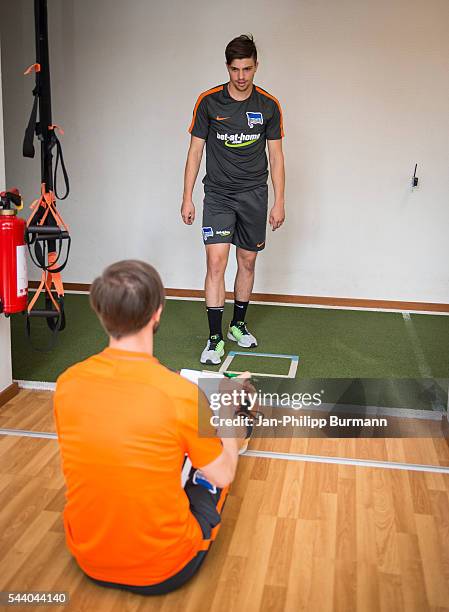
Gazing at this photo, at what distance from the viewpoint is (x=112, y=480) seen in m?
1.74

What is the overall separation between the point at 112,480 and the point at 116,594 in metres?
0.42

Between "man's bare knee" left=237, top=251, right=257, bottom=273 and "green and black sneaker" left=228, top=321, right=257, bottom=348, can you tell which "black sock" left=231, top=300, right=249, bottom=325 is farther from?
"man's bare knee" left=237, top=251, right=257, bottom=273

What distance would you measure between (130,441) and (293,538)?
82 cm

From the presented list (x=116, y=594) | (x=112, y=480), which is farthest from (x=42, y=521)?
(x=112, y=480)

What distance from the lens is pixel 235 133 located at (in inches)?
150

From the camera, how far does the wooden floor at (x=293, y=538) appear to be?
1.95m

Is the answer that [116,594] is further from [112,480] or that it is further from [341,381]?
[341,381]

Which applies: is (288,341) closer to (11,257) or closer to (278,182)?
(278,182)

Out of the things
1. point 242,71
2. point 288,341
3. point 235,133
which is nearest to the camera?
point 242,71

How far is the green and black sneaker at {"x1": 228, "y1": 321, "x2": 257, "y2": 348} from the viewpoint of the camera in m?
4.12

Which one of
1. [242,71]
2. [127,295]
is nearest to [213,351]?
[242,71]

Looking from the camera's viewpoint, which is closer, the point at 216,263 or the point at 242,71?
the point at 242,71

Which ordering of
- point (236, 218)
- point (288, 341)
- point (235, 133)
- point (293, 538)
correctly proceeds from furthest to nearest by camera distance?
point (288, 341)
point (236, 218)
point (235, 133)
point (293, 538)

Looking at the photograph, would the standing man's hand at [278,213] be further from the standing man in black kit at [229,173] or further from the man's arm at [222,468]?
the man's arm at [222,468]
